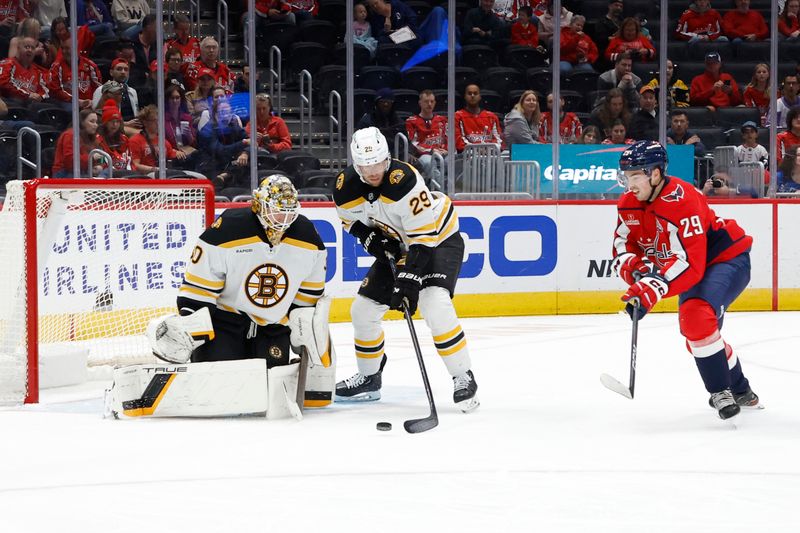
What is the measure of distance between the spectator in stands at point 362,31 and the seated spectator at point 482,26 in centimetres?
65

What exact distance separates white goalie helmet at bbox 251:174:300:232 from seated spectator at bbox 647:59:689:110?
473cm

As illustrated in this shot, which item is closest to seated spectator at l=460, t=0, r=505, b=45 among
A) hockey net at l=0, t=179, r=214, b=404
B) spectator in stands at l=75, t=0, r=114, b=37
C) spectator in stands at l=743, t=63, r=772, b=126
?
spectator in stands at l=743, t=63, r=772, b=126

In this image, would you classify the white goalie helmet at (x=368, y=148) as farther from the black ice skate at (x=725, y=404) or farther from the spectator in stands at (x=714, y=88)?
the spectator in stands at (x=714, y=88)

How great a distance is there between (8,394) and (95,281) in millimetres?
722

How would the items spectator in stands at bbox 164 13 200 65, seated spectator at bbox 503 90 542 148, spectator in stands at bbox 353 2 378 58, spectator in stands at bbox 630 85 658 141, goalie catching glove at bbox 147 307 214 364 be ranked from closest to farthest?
goalie catching glove at bbox 147 307 214 364 → spectator in stands at bbox 164 13 200 65 → spectator in stands at bbox 353 2 378 58 → seated spectator at bbox 503 90 542 148 → spectator in stands at bbox 630 85 658 141

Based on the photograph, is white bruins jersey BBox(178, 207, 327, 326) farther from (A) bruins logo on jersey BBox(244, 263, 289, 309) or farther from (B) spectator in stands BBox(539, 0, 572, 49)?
(B) spectator in stands BBox(539, 0, 572, 49)

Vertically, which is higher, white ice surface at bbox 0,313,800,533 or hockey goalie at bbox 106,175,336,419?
hockey goalie at bbox 106,175,336,419

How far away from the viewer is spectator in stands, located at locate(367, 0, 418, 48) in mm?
7820

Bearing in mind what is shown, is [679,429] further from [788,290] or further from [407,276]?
[788,290]

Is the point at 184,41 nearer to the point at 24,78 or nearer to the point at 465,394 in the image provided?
the point at 24,78

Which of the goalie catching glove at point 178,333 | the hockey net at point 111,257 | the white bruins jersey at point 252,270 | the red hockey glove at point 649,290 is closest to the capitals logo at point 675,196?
the red hockey glove at point 649,290

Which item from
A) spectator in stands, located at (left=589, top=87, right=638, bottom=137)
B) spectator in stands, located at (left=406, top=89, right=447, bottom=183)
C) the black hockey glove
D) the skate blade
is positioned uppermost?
spectator in stands, located at (left=589, top=87, right=638, bottom=137)

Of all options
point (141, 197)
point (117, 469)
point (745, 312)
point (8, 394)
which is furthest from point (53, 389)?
point (745, 312)

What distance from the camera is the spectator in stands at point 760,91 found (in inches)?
330
